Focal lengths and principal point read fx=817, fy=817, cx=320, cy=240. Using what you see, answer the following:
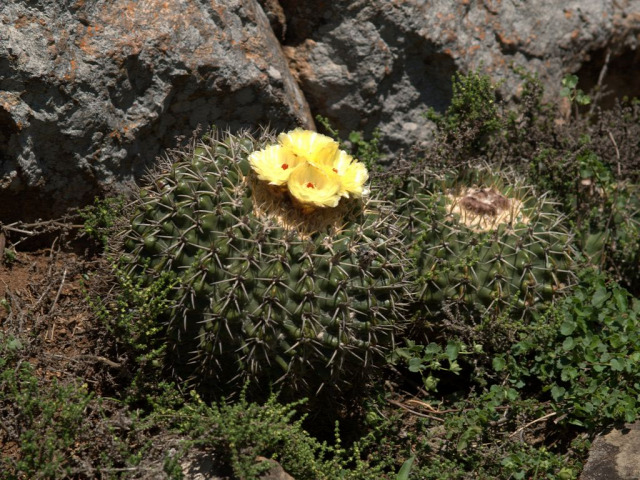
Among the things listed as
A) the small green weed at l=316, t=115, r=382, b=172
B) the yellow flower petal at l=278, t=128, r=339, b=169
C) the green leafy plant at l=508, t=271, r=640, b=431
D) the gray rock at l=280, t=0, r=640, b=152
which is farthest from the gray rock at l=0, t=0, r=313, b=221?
the green leafy plant at l=508, t=271, r=640, b=431

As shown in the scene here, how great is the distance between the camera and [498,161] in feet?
18.2

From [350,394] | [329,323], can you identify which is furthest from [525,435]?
[329,323]

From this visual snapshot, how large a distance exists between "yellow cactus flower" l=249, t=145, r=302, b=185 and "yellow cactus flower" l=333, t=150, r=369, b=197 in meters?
0.24

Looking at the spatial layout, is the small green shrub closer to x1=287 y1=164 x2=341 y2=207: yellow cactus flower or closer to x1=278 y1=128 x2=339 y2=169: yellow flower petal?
x1=287 y1=164 x2=341 y2=207: yellow cactus flower

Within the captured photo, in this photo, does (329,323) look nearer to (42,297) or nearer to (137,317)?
(137,317)

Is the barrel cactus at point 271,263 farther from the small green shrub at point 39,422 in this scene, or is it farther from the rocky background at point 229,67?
the rocky background at point 229,67

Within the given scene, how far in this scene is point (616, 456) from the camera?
3969 mm

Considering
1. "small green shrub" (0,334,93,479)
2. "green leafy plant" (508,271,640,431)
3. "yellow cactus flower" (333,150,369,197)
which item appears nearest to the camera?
"small green shrub" (0,334,93,479)

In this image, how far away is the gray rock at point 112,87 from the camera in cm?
433

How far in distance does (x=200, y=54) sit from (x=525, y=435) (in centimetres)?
283

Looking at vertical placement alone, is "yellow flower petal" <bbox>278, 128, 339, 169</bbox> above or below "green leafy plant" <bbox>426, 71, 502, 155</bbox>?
below

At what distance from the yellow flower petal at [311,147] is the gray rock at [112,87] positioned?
0.60m

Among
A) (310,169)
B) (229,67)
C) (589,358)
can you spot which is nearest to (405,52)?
(229,67)

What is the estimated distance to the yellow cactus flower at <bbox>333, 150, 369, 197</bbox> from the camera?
4.00 meters
